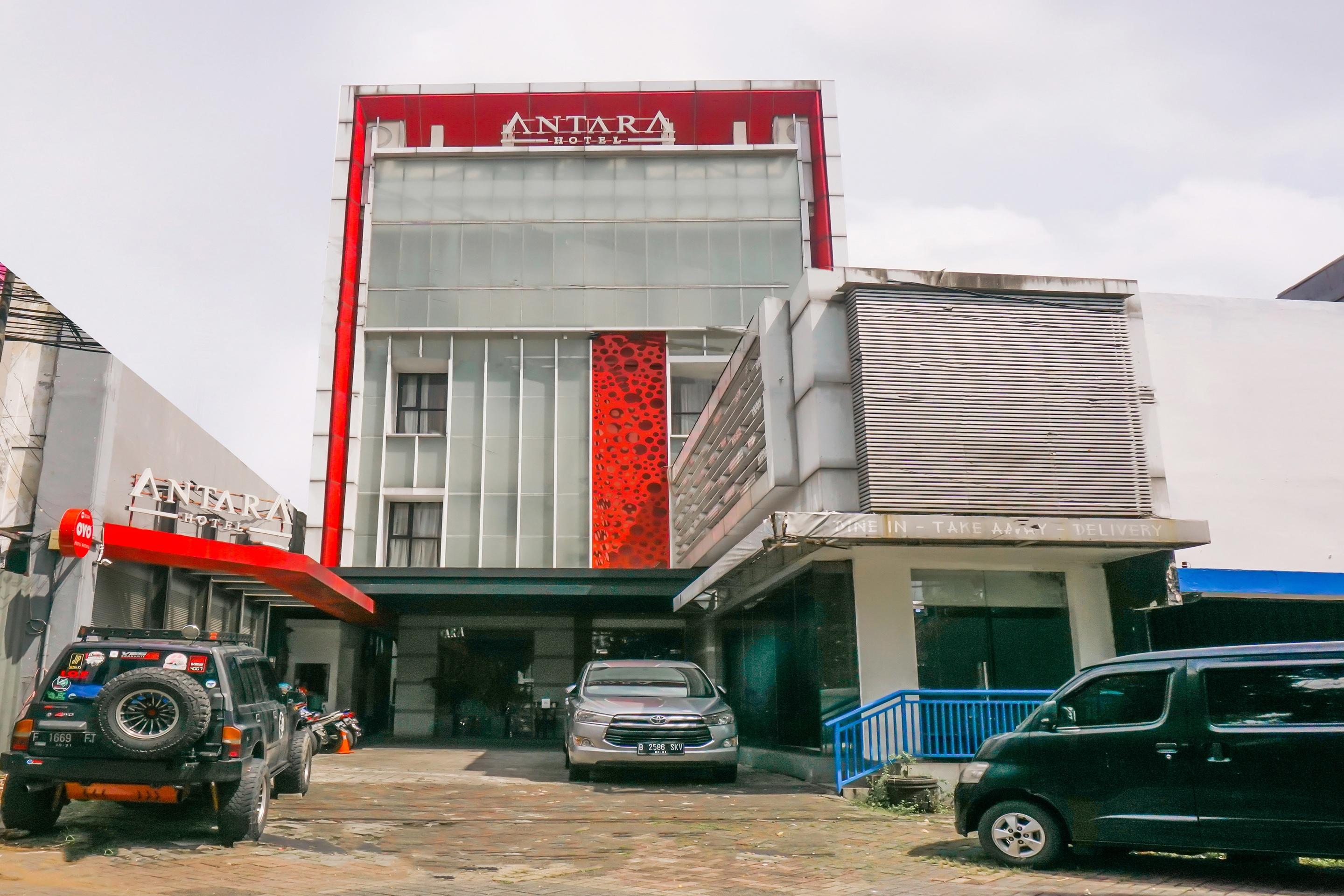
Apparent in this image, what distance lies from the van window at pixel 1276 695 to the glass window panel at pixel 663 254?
21.8 m

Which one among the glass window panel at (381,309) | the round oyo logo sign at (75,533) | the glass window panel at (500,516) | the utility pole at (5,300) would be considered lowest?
the round oyo logo sign at (75,533)

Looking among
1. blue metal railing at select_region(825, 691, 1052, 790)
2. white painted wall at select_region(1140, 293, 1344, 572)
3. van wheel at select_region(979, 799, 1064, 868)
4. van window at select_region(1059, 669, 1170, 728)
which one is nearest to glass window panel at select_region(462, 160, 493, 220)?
white painted wall at select_region(1140, 293, 1344, 572)

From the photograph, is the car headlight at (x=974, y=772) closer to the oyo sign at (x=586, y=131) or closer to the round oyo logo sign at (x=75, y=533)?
the round oyo logo sign at (x=75, y=533)

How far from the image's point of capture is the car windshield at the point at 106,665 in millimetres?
8391

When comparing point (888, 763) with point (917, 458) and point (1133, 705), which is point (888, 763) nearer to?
point (917, 458)

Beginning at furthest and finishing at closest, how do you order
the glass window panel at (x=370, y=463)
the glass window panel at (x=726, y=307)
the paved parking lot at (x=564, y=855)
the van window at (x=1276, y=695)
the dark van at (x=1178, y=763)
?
the glass window panel at (x=726, y=307) < the glass window panel at (x=370, y=463) < the paved parking lot at (x=564, y=855) < the van window at (x=1276, y=695) < the dark van at (x=1178, y=763)

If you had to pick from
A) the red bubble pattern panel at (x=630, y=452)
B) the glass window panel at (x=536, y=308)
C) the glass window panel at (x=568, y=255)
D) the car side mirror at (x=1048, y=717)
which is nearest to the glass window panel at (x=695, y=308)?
the red bubble pattern panel at (x=630, y=452)

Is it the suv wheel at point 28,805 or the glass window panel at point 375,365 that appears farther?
the glass window panel at point 375,365

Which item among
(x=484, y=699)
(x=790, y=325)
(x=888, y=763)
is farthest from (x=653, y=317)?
(x=888, y=763)

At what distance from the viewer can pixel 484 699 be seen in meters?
26.1

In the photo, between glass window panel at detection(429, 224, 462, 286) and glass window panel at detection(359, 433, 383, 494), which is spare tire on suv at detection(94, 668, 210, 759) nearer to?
glass window panel at detection(359, 433, 383, 494)

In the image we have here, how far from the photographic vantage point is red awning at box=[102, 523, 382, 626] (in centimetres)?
1477

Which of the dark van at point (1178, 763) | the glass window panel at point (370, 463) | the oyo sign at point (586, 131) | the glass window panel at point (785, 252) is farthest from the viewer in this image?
the oyo sign at point (586, 131)

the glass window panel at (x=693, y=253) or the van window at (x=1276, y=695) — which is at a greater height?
the glass window panel at (x=693, y=253)
